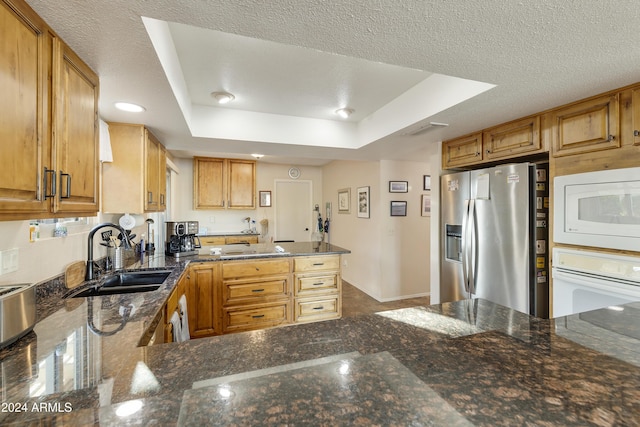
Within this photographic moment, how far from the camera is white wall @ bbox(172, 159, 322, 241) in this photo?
17.0 feet

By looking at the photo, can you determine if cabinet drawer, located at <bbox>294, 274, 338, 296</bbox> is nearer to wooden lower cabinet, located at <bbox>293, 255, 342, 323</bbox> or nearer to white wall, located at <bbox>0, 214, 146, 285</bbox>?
wooden lower cabinet, located at <bbox>293, 255, 342, 323</bbox>

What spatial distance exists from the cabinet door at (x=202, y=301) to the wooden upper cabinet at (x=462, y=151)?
2638 millimetres

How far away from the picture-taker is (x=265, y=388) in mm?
592

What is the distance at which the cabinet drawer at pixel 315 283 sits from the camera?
2.97 meters

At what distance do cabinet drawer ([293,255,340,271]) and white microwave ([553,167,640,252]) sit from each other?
1929 mm

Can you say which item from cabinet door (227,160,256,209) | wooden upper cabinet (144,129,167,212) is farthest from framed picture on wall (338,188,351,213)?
wooden upper cabinet (144,129,167,212)

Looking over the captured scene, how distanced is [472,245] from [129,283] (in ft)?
9.31

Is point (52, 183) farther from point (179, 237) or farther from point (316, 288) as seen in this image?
point (316, 288)

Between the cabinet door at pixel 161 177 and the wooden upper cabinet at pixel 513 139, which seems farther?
the cabinet door at pixel 161 177

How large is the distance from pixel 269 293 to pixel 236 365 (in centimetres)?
213

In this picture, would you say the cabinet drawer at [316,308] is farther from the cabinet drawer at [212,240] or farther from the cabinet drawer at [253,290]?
the cabinet drawer at [212,240]

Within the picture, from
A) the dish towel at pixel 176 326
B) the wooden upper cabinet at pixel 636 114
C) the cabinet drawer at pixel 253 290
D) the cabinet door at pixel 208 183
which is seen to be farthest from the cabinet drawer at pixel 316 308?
the cabinet door at pixel 208 183

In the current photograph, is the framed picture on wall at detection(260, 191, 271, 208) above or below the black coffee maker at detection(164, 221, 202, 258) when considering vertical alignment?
above

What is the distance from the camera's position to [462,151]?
2795 millimetres
